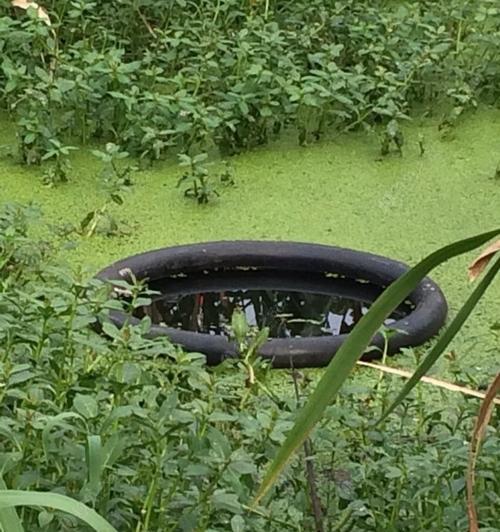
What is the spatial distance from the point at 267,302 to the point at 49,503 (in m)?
1.86

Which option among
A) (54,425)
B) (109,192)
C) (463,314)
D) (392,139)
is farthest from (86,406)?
(392,139)

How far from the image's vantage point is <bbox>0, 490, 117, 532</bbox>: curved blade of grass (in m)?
1.42

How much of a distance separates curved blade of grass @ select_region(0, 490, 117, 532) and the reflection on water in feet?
5.27

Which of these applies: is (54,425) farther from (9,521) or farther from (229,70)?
(229,70)

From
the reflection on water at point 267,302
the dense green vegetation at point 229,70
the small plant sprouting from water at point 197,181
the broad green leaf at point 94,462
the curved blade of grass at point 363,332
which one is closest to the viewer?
the curved blade of grass at point 363,332

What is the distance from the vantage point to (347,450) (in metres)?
2.20

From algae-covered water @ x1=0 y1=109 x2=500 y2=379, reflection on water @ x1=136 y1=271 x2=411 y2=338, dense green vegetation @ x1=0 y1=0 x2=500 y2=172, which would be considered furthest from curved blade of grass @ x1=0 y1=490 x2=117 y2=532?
dense green vegetation @ x1=0 y1=0 x2=500 y2=172

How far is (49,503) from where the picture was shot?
144 cm

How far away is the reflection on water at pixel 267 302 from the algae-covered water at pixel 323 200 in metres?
0.18

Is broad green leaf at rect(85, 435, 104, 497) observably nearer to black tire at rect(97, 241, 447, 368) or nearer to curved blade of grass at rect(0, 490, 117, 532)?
curved blade of grass at rect(0, 490, 117, 532)

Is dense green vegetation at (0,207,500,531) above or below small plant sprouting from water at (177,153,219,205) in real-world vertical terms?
above

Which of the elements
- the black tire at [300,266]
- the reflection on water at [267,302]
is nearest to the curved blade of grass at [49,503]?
the black tire at [300,266]

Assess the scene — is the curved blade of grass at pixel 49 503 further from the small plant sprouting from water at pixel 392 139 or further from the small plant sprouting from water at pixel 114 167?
the small plant sprouting from water at pixel 392 139

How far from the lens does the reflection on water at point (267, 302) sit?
3.15 metres
